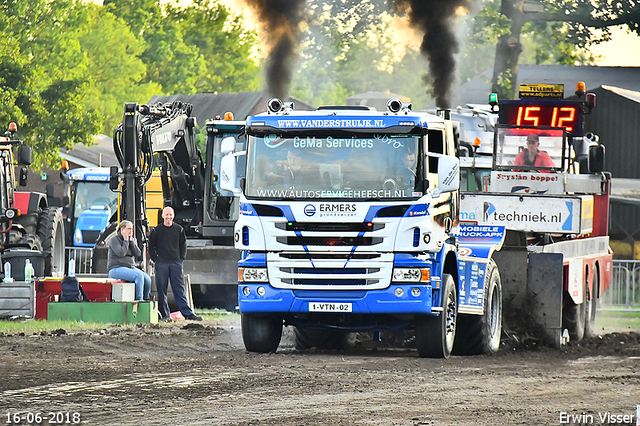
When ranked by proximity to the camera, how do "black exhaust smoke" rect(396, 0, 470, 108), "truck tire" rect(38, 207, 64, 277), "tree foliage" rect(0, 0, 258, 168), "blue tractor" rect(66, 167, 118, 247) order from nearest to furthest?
"truck tire" rect(38, 207, 64, 277)
"blue tractor" rect(66, 167, 118, 247)
"black exhaust smoke" rect(396, 0, 470, 108)
"tree foliage" rect(0, 0, 258, 168)

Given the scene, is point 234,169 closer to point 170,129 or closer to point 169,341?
point 169,341

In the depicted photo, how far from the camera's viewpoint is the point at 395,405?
10.6 metres

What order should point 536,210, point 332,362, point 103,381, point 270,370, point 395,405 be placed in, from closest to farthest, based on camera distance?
point 395,405
point 103,381
point 270,370
point 332,362
point 536,210

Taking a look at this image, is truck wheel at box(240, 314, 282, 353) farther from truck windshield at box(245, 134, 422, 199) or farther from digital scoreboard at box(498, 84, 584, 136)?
digital scoreboard at box(498, 84, 584, 136)

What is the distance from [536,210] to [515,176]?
2705mm

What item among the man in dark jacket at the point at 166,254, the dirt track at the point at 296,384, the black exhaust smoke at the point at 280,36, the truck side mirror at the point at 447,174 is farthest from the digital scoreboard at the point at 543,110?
the truck side mirror at the point at 447,174

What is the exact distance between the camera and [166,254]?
66.5ft

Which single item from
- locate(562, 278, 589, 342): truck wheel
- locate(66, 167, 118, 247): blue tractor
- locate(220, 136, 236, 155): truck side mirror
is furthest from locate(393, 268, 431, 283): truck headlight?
locate(66, 167, 118, 247): blue tractor

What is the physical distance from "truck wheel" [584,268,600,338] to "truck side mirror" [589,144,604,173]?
6.50 feet

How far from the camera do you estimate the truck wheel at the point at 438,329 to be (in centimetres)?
1438

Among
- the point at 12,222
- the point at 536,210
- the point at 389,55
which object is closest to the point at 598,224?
the point at 536,210

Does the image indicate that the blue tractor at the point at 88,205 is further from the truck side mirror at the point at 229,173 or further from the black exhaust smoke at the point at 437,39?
the truck side mirror at the point at 229,173

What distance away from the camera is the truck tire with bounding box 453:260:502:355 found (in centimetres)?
1559

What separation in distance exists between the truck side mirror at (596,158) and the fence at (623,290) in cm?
517
